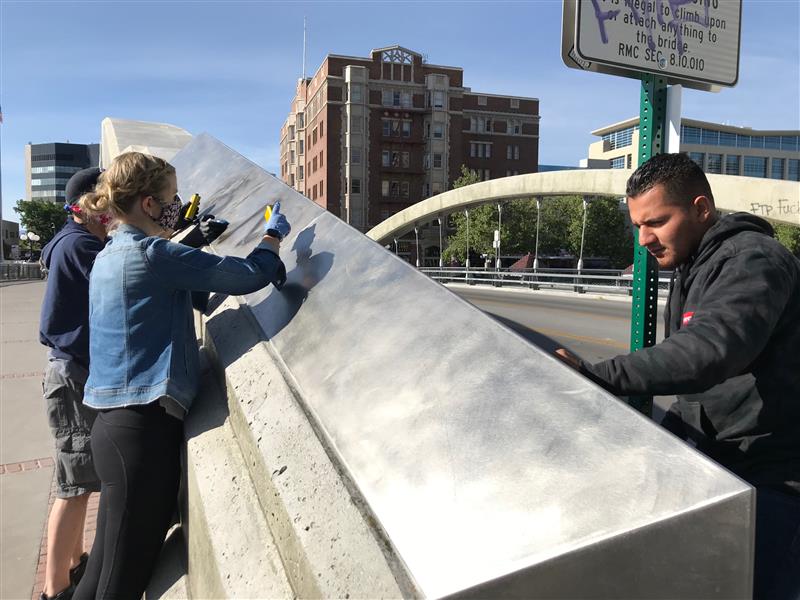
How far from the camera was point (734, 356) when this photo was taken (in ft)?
4.36

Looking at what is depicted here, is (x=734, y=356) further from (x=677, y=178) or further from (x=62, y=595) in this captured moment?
(x=62, y=595)

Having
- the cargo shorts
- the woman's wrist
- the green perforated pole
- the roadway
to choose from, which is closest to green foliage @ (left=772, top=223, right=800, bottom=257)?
the roadway

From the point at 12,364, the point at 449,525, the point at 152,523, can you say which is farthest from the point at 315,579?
the point at 12,364

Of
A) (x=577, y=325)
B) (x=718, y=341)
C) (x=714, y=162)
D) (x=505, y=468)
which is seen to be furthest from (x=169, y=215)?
(x=714, y=162)

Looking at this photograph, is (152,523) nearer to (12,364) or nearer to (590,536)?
(590,536)

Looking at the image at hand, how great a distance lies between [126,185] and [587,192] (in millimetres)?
23213

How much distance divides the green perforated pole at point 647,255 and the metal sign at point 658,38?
8cm

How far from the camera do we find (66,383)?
2.47 meters

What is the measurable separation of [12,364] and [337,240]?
7478 mm

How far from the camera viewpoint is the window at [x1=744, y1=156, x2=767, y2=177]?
86812 millimetres

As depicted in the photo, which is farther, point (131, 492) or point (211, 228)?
point (211, 228)

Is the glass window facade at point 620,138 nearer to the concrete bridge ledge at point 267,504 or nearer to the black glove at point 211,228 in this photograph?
the black glove at point 211,228

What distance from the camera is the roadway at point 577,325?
890 centimetres

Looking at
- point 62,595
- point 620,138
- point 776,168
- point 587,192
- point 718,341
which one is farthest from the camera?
point 620,138
